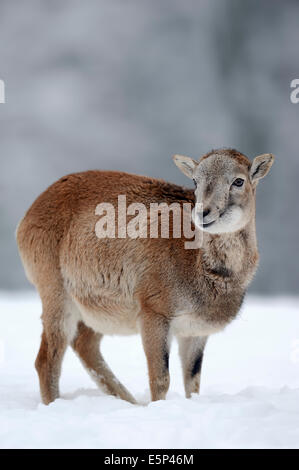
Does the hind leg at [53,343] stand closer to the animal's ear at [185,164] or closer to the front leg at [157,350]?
the front leg at [157,350]

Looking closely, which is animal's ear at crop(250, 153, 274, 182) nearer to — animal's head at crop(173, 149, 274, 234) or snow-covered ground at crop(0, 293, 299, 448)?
animal's head at crop(173, 149, 274, 234)

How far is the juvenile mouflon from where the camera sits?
267 inches

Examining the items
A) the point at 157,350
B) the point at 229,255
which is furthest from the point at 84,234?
the point at 229,255

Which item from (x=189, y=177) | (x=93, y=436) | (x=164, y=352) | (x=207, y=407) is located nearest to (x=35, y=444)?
(x=93, y=436)

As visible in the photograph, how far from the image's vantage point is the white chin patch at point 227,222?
641 cm

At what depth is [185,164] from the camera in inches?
285

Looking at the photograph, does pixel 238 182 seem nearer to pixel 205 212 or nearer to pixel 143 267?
pixel 205 212

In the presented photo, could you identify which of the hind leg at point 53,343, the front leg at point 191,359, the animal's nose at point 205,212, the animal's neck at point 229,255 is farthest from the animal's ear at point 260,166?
the hind leg at point 53,343

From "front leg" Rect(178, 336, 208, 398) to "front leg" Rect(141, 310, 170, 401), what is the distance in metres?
0.90

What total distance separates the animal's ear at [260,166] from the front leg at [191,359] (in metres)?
2.20

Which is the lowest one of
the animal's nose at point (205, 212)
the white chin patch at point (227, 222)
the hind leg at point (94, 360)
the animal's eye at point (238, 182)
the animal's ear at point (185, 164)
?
the hind leg at point (94, 360)

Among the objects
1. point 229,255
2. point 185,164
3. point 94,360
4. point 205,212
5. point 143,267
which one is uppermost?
point 185,164

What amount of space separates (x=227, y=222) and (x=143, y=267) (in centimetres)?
121

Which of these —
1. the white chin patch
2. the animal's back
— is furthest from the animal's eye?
the animal's back
